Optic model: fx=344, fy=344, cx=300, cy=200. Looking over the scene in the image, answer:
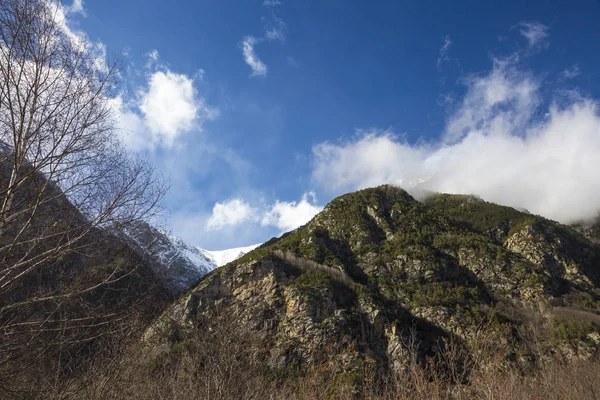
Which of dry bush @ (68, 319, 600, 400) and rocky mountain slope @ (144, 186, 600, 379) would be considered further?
rocky mountain slope @ (144, 186, 600, 379)

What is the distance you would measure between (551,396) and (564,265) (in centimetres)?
7723

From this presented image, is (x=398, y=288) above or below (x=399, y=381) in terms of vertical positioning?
above

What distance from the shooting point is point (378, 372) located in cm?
4534

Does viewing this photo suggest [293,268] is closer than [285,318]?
No

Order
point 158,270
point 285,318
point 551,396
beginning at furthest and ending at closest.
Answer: point 285,318 → point 551,396 → point 158,270

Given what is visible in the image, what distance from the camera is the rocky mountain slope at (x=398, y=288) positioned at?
167 feet

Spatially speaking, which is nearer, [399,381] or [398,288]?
[399,381]

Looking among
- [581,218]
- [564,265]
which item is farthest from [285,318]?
[581,218]

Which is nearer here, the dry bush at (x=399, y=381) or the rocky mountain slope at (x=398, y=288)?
the dry bush at (x=399, y=381)

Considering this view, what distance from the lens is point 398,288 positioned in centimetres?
6875

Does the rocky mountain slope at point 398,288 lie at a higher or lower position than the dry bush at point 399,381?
higher

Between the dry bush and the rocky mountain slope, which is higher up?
the rocky mountain slope

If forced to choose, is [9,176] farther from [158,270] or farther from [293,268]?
[293,268]

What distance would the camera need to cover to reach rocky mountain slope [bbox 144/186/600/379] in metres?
51.0
